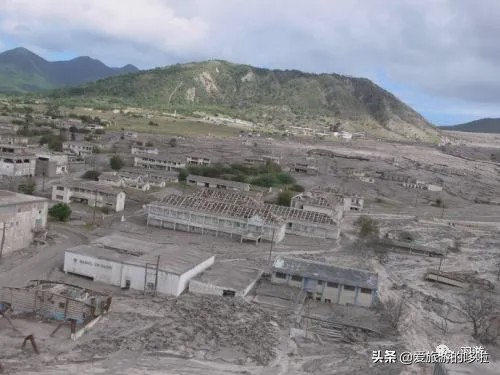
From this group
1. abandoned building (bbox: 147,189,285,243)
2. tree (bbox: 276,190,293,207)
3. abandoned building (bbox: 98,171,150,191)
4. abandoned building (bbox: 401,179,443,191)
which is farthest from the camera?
abandoned building (bbox: 401,179,443,191)

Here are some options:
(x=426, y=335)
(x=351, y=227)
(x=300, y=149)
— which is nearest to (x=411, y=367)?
(x=426, y=335)

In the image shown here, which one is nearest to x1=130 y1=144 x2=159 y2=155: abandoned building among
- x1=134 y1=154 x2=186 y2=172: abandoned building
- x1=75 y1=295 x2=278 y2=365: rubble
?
x1=134 y1=154 x2=186 y2=172: abandoned building

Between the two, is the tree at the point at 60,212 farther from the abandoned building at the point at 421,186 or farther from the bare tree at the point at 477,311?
the abandoned building at the point at 421,186

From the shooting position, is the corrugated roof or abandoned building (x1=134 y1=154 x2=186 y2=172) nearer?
the corrugated roof

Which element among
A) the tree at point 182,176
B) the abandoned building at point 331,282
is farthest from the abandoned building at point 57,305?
the tree at point 182,176

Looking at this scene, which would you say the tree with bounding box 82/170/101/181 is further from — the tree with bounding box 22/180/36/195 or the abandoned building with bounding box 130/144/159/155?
the abandoned building with bounding box 130/144/159/155

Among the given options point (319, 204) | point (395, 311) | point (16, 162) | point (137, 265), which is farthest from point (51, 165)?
point (395, 311)

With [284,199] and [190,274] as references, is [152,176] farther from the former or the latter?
[190,274]
